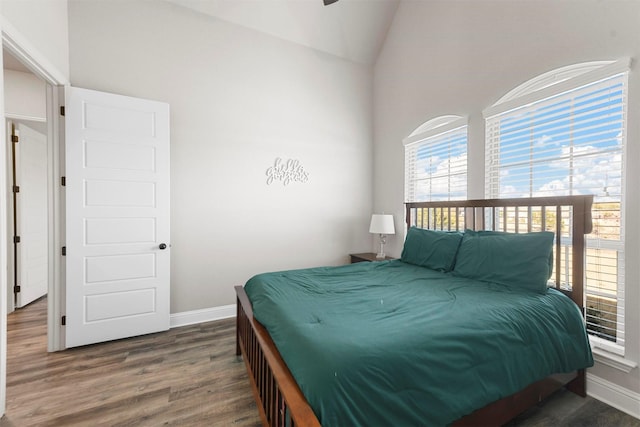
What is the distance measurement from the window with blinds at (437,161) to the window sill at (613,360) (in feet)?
5.18

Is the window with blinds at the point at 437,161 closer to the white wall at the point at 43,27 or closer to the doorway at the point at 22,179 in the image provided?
the white wall at the point at 43,27

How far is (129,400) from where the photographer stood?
187 centimetres

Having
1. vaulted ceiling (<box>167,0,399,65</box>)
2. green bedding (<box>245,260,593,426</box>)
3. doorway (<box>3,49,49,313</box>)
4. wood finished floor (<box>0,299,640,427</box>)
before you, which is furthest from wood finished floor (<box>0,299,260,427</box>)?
vaulted ceiling (<box>167,0,399,65</box>)

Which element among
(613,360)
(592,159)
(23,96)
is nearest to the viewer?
(613,360)

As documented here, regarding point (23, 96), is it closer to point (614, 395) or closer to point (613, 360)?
point (613, 360)

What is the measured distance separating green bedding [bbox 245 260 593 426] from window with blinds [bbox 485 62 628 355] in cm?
30

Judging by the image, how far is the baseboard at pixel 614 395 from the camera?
1.76m

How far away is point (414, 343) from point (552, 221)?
1.83m

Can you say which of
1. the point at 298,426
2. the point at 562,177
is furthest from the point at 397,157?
the point at 298,426

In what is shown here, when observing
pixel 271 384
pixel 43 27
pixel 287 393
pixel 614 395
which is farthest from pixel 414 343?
pixel 43 27

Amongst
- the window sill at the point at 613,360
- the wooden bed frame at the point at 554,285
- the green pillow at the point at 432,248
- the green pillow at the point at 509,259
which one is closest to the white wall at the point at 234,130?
the wooden bed frame at the point at 554,285

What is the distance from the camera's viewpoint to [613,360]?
1836mm

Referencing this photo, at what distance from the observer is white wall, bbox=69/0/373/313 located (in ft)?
9.42

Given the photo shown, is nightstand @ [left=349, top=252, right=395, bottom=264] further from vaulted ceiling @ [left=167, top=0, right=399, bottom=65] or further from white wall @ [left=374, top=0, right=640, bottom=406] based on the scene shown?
vaulted ceiling @ [left=167, top=0, right=399, bottom=65]
